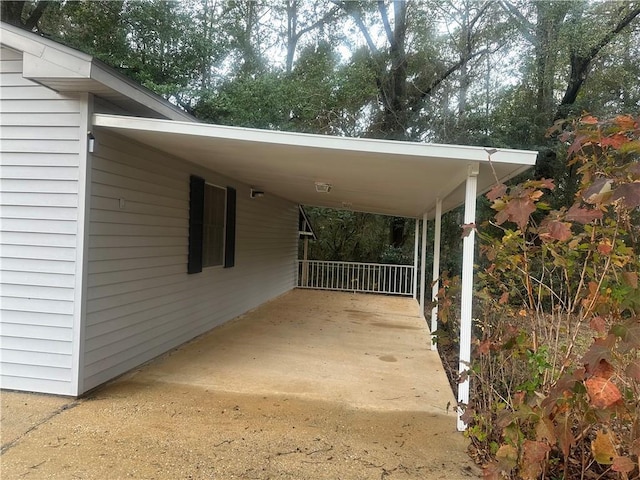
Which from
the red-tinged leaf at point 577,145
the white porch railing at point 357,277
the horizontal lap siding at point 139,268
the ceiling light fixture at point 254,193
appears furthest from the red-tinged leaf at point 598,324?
the white porch railing at point 357,277

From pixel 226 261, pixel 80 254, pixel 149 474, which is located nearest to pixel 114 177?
pixel 80 254

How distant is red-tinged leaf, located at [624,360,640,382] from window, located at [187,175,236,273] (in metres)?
4.44

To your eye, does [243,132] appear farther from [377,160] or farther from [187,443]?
[187,443]

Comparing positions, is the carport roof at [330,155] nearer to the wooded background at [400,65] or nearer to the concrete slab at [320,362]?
the concrete slab at [320,362]

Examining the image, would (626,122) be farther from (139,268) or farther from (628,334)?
(139,268)

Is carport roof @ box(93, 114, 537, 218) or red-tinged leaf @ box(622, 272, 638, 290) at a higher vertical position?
carport roof @ box(93, 114, 537, 218)

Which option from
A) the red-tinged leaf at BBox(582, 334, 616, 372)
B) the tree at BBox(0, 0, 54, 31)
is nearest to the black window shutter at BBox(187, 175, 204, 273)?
the red-tinged leaf at BBox(582, 334, 616, 372)

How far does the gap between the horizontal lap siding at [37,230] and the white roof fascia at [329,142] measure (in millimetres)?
482

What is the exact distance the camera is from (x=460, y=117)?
10.5 m

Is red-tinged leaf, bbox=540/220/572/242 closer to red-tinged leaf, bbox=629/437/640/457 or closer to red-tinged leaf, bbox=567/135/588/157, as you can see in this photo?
red-tinged leaf, bbox=567/135/588/157

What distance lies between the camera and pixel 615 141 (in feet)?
6.59

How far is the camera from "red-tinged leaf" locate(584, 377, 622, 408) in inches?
63.2

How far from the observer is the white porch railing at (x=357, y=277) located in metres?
11.1

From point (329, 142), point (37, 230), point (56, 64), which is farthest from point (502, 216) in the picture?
point (37, 230)
